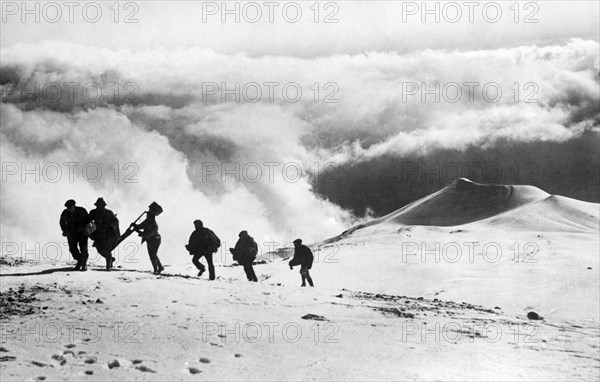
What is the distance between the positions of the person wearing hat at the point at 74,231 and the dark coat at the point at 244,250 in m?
4.26

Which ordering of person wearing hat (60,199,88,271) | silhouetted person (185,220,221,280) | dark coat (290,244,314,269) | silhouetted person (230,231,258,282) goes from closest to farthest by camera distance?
person wearing hat (60,199,88,271), silhouetted person (185,220,221,280), silhouetted person (230,231,258,282), dark coat (290,244,314,269)

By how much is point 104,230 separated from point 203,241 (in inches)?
103

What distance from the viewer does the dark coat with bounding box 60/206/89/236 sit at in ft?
51.1

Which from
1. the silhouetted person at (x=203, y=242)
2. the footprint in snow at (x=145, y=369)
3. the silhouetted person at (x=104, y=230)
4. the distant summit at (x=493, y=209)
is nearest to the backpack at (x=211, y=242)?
the silhouetted person at (x=203, y=242)

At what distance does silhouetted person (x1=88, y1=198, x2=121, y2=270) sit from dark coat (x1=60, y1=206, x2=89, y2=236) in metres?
0.38

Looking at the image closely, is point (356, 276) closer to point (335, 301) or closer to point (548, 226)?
point (335, 301)

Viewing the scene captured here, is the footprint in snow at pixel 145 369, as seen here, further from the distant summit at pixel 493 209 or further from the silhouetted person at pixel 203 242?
the distant summit at pixel 493 209

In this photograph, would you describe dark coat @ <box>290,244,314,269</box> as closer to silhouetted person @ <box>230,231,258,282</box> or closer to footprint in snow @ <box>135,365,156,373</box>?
silhouetted person @ <box>230,231,258,282</box>

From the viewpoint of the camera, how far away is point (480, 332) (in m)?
12.0

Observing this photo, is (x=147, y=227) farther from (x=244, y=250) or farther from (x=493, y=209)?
(x=493, y=209)

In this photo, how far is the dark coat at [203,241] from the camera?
1706cm

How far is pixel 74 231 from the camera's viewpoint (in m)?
15.6

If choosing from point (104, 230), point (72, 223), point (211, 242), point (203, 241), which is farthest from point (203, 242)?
point (72, 223)

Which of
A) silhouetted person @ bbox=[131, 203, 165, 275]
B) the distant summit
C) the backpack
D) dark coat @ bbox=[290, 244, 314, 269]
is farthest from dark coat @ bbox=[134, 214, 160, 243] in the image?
the distant summit
